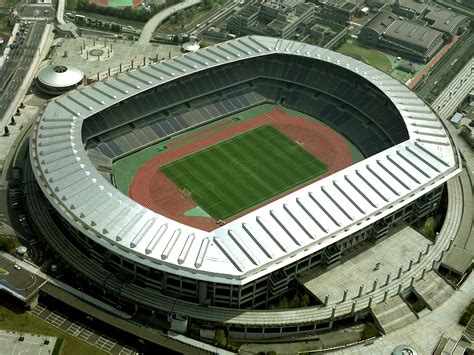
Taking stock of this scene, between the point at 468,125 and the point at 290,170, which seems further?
the point at 468,125

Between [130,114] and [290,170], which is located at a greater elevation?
[130,114]

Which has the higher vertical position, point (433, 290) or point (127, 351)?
point (433, 290)

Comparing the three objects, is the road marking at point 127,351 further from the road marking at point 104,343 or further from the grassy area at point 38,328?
the grassy area at point 38,328

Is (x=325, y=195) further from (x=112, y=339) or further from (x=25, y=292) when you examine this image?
(x=25, y=292)

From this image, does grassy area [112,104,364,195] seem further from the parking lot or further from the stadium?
the parking lot

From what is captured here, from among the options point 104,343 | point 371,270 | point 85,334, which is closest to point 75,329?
point 85,334

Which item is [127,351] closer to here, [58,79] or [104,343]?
[104,343]

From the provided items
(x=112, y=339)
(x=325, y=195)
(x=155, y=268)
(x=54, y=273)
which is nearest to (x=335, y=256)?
(x=325, y=195)

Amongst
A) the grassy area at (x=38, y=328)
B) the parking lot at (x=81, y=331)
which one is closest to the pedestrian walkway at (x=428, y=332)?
the parking lot at (x=81, y=331)
